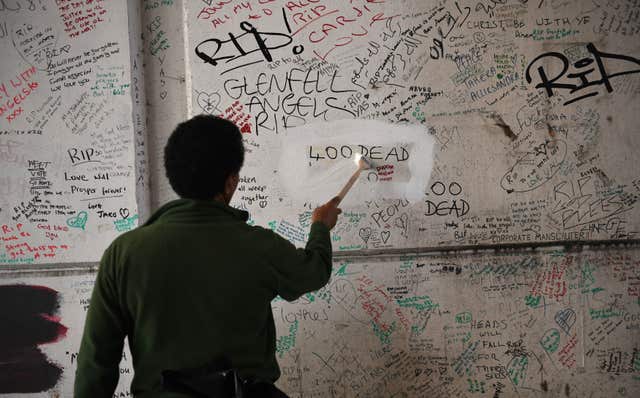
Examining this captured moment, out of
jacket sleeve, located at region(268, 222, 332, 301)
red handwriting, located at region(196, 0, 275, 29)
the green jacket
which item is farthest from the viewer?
red handwriting, located at region(196, 0, 275, 29)

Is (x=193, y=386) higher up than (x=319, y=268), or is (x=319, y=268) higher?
(x=319, y=268)

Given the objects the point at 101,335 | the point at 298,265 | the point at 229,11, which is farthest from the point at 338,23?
the point at 101,335

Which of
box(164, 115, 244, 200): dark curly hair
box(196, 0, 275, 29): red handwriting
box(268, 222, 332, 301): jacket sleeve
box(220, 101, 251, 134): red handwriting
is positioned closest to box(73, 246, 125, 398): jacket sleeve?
box(164, 115, 244, 200): dark curly hair

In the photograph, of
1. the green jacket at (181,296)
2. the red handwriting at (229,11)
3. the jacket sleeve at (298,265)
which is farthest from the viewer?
the red handwriting at (229,11)

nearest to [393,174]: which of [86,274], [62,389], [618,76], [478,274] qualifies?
[478,274]

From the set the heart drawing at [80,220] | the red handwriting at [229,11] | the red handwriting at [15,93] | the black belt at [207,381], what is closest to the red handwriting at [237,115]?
the red handwriting at [229,11]

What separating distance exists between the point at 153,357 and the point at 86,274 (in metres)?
1.46

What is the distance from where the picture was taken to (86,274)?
2695 millimetres

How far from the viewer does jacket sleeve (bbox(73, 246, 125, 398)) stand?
1.48 metres

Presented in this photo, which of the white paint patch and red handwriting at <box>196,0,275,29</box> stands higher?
red handwriting at <box>196,0,275,29</box>

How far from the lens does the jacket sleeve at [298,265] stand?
5.08 ft

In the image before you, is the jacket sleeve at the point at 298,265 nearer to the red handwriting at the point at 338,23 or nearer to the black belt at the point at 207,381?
the black belt at the point at 207,381

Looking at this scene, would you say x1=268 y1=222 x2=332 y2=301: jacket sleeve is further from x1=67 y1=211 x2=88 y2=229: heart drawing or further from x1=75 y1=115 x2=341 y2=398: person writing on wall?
x1=67 y1=211 x2=88 y2=229: heart drawing

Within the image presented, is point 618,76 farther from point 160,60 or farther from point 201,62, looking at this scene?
point 160,60
